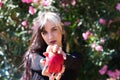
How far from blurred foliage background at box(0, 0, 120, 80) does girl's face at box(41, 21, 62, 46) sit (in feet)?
6.27

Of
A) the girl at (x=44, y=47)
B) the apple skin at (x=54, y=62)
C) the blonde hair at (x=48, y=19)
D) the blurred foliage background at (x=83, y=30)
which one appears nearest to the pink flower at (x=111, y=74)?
the blurred foliage background at (x=83, y=30)

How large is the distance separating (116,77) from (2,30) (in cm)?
114

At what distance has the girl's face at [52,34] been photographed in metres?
2.13

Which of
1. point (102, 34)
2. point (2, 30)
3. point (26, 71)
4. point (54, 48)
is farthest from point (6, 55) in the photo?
point (54, 48)

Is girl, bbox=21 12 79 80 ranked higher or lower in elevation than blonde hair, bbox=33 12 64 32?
lower

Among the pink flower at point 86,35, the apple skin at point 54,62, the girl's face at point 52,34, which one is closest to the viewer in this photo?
the apple skin at point 54,62

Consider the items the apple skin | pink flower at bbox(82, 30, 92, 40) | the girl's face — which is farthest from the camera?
pink flower at bbox(82, 30, 92, 40)

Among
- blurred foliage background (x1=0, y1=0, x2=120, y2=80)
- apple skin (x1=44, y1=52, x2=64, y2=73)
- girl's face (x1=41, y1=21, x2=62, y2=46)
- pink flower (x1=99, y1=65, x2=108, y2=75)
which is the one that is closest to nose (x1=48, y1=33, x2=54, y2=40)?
girl's face (x1=41, y1=21, x2=62, y2=46)

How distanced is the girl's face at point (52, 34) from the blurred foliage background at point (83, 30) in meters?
1.91

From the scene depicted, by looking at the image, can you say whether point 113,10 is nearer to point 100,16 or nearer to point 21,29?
point 100,16

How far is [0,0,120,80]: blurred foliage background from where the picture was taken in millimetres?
4172

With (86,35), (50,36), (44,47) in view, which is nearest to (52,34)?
(50,36)

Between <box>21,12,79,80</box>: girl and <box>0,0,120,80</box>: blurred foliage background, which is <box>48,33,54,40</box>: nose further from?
<box>0,0,120,80</box>: blurred foliage background

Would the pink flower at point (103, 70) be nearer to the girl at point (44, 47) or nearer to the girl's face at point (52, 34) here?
the girl at point (44, 47)
